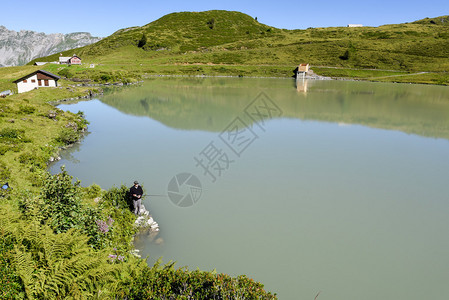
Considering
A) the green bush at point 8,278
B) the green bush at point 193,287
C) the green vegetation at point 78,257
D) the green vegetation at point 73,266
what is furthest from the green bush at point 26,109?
the green bush at point 193,287

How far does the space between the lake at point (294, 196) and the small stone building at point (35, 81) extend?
3063 centimetres

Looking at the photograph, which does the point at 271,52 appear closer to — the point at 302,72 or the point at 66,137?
the point at 302,72

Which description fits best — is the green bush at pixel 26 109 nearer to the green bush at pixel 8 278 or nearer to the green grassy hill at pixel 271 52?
the green bush at pixel 8 278

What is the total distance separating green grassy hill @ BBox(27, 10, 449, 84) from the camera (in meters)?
126

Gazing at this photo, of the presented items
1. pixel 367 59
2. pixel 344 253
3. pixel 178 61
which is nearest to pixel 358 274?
pixel 344 253

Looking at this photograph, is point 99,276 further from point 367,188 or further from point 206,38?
point 206,38

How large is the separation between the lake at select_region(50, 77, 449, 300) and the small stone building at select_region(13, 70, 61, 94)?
30631 millimetres

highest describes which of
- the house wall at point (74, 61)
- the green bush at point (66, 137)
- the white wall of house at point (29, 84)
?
the house wall at point (74, 61)

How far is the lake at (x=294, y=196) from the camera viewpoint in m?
10.6

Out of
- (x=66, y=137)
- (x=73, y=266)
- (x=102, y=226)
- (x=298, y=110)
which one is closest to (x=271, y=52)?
(x=298, y=110)

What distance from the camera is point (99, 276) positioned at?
22.9 ft

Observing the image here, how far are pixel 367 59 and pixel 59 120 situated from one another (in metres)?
148

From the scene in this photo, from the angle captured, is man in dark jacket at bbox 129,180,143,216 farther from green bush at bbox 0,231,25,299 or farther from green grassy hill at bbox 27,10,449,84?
green grassy hill at bbox 27,10,449,84

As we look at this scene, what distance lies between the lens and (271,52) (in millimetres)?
151500
